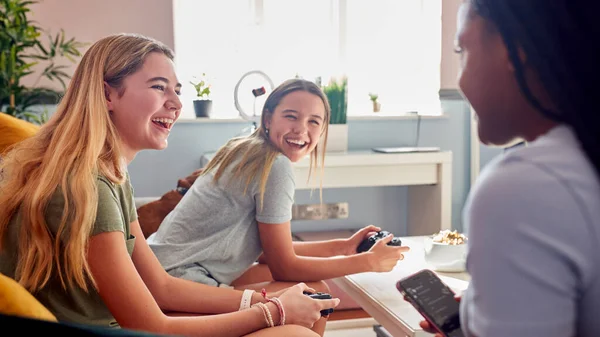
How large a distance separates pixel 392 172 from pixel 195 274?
59.9 inches

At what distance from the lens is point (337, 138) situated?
3.06 metres

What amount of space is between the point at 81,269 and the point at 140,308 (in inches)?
4.7

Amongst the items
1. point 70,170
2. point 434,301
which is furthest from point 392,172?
point 434,301

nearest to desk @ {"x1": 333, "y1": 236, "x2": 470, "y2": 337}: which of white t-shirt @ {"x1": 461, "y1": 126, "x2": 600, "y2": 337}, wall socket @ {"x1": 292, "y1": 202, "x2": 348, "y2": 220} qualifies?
white t-shirt @ {"x1": 461, "y1": 126, "x2": 600, "y2": 337}

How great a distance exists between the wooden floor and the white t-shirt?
2227 millimetres

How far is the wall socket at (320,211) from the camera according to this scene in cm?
328

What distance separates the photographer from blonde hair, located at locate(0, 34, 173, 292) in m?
0.98

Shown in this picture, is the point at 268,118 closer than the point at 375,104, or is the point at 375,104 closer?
the point at 268,118

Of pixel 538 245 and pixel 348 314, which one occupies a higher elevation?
pixel 538 245

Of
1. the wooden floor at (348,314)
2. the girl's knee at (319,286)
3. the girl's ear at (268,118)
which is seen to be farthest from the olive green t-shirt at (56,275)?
the wooden floor at (348,314)

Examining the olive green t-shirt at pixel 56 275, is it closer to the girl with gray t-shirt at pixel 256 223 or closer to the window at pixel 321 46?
the girl with gray t-shirt at pixel 256 223

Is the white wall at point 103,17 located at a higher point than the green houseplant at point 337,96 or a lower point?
higher

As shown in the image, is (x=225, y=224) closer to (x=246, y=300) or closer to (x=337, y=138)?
(x=246, y=300)

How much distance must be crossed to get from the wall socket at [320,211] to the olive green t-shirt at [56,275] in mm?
2176
